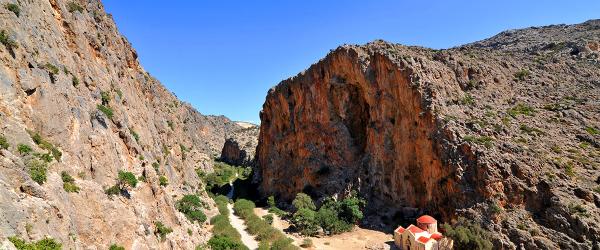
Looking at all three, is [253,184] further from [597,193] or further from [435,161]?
[597,193]

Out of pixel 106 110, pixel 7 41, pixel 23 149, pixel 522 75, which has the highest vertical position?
pixel 522 75

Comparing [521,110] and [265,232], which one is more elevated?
[521,110]

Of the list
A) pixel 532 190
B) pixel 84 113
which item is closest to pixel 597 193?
pixel 532 190

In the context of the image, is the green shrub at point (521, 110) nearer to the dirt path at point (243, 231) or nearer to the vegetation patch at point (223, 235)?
the dirt path at point (243, 231)

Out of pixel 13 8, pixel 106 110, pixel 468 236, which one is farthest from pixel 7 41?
pixel 468 236

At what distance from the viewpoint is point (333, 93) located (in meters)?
69.1

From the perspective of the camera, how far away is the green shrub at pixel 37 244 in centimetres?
1475

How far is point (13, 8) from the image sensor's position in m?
25.2

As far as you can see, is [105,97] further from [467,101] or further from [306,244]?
[467,101]

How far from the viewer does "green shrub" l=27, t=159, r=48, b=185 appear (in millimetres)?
19094

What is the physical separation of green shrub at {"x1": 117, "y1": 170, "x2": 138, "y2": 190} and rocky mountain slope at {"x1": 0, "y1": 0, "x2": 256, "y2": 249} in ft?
1.95

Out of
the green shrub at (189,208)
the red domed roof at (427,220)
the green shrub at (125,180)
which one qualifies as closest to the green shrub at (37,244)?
the green shrub at (125,180)

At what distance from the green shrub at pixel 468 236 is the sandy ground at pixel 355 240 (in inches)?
315

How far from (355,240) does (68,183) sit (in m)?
35.6
